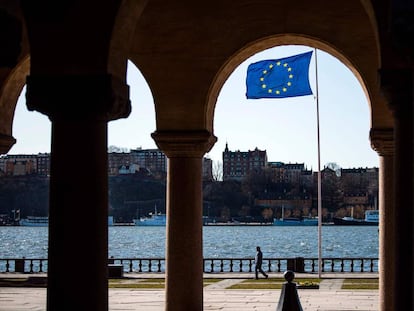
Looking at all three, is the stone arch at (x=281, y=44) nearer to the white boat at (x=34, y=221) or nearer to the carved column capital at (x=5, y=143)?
the carved column capital at (x=5, y=143)

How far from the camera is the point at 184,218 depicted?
15.9 meters

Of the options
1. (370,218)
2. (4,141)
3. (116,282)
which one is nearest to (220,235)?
(370,218)

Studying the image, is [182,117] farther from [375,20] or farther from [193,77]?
[375,20]

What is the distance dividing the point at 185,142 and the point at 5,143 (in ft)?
10.9

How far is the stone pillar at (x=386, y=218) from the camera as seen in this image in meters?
14.5

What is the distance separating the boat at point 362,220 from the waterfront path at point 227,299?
126 meters

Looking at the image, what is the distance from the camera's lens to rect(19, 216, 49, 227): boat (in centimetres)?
15838

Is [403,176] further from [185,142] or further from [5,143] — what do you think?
[5,143]

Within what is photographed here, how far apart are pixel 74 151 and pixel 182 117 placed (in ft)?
21.3

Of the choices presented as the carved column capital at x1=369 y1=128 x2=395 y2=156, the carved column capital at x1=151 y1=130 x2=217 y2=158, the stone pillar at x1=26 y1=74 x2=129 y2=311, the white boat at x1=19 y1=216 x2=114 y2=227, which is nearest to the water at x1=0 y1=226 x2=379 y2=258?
the white boat at x1=19 y1=216 x2=114 y2=227

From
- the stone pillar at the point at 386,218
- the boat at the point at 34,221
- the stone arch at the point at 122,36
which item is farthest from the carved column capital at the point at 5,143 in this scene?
the boat at the point at 34,221

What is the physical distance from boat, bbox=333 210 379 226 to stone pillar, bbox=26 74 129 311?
144 m

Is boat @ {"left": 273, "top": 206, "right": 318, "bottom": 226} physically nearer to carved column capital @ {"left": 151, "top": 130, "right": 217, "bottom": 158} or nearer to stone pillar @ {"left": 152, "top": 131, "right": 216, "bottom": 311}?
stone pillar @ {"left": 152, "top": 131, "right": 216, "bottom": 311}

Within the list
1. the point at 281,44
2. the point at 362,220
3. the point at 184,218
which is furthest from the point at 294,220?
the point at 184,218
